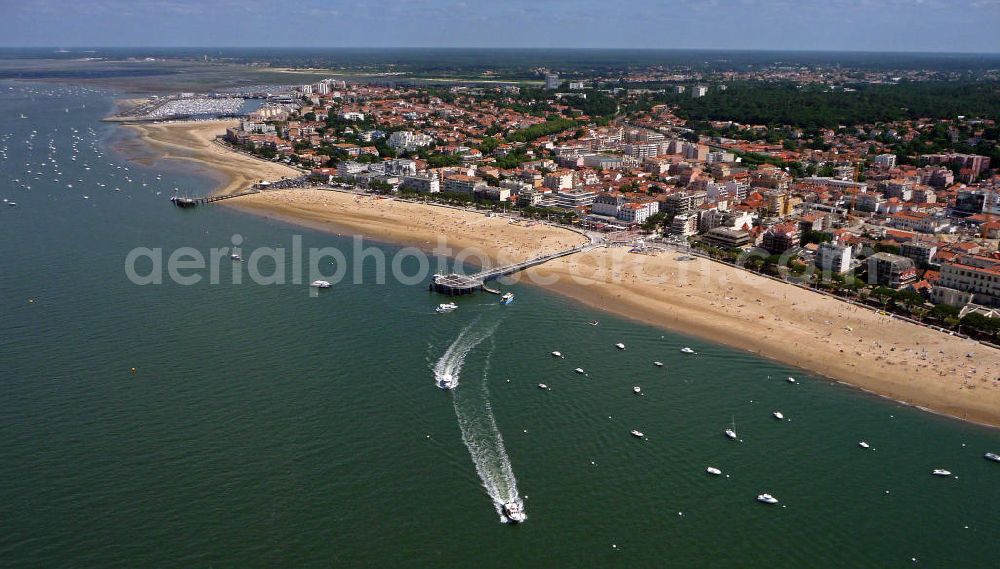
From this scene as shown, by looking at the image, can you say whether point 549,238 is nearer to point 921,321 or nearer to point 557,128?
point 921,321

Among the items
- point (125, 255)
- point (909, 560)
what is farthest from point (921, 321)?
point (125, 255)

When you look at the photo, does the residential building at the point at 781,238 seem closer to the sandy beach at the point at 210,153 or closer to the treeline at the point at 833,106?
the sandy beach at the point at 210,153

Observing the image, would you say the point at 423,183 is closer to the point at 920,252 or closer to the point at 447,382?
the point at 920,252

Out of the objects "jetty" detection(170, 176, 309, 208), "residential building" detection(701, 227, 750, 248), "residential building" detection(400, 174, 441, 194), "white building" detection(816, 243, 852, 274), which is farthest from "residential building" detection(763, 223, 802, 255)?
"jetty" detection(170, 176, 309, 208)

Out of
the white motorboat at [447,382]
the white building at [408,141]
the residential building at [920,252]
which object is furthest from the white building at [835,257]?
the white building at [408,141]

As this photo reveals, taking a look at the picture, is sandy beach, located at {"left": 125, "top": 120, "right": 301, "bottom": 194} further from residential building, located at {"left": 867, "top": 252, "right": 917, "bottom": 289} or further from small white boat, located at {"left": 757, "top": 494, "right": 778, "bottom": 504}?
small white boat, located at {"left": 757, "top": 494, "right": 778, "bottom": 504}

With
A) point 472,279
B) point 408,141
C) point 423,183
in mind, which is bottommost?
point 472,279

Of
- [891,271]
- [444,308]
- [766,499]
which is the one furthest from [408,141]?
[766,499]
